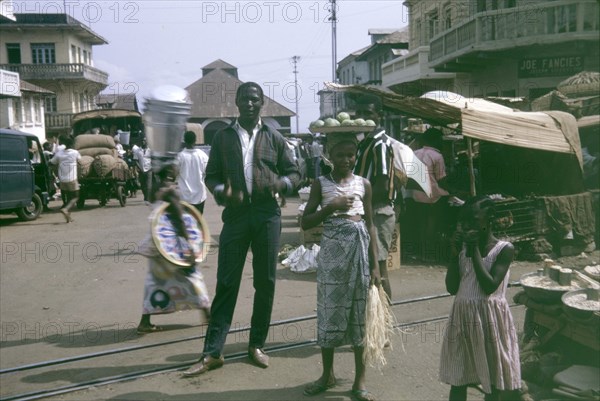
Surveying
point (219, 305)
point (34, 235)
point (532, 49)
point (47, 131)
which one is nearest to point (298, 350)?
point (219, 305)

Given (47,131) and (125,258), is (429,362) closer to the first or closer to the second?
(125,258)

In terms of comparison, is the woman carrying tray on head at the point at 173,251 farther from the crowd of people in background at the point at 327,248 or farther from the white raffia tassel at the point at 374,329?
the white raffia tassel at the point at 374,329

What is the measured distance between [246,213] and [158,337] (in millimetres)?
1742

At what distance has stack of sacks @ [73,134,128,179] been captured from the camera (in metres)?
17.8

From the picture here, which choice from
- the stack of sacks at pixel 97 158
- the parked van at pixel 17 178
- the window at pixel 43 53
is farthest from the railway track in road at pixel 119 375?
the window at pixel 43 53

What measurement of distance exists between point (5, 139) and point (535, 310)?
12.5m

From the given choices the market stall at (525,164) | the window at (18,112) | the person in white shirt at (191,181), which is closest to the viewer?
the market stall at (525,164)

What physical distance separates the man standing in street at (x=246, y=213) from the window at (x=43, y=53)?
50889 mm

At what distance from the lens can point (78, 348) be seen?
18.3 feet

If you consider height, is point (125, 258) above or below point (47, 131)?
below

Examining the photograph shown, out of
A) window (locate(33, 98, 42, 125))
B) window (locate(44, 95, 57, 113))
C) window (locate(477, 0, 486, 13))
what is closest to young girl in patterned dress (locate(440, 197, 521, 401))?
window (locate(477, 0, 486, 13))

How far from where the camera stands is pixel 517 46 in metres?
21.5

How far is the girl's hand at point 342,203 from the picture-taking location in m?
4.37

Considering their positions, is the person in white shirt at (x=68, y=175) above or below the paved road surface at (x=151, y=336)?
above
